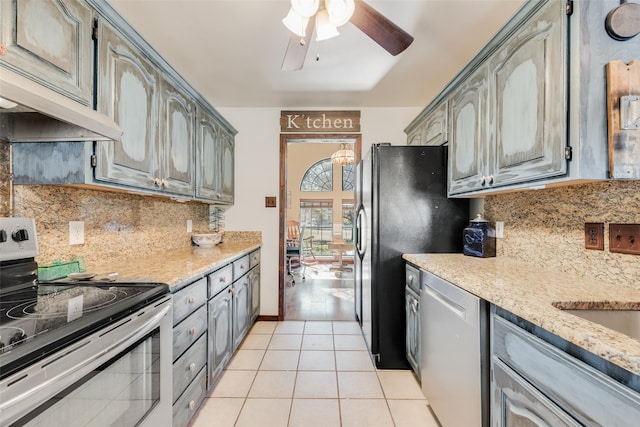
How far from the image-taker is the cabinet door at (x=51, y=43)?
0.97 metres

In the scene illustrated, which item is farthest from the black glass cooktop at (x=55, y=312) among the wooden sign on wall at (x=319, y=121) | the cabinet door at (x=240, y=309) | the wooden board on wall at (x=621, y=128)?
the wooden sign on wall at (x=319, y=121)

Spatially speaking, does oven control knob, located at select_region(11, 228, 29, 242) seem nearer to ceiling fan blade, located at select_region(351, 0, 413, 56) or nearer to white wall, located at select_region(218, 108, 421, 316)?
ceiling fan blade, located at select_region(351, 0, 413, 56)

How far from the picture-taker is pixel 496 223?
208cm

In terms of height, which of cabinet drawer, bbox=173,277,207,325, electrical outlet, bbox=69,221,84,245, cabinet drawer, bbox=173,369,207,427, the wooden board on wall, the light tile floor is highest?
the wooden board on wall

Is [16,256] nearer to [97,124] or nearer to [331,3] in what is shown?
[97,124]

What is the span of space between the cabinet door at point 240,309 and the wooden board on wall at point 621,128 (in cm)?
237

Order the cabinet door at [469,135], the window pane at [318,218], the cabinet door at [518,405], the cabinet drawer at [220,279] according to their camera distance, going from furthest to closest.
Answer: the window pane at [318,218]
the cabinet drawer at [220,279]
the cabinet door at [469,135]
the cabinet door at [518,405]

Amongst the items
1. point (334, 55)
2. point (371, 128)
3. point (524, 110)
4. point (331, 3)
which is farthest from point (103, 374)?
point (371, 128)

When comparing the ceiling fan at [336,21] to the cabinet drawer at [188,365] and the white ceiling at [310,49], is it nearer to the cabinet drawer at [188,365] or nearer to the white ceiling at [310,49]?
the white ceiling at [310,49]

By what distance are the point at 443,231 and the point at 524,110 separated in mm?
1074

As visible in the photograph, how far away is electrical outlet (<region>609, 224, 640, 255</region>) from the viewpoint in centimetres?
116

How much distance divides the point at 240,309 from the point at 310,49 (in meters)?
2.22

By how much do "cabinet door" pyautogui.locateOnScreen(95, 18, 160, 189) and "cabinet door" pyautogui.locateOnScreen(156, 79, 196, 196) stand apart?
9cm

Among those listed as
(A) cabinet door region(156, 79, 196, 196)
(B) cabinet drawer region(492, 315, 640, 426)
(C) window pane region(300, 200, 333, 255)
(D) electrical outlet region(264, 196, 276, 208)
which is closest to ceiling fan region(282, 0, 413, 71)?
(A) cabinet door region(156, 79, 196, 196)
